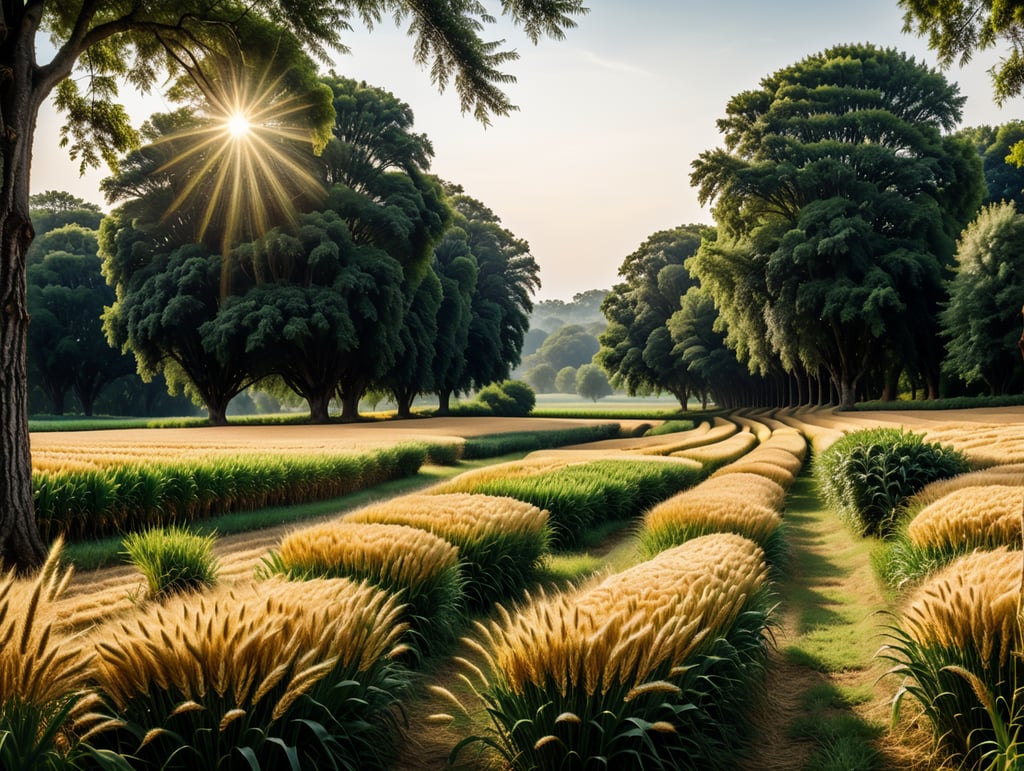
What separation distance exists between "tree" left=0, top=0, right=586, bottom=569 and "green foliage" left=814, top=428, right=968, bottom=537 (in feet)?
25.5

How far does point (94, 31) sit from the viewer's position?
7.25 meters

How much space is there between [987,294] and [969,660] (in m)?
30.2

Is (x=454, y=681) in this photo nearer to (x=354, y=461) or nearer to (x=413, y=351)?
(x=354, y=461)

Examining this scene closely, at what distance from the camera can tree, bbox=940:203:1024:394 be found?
2622cm

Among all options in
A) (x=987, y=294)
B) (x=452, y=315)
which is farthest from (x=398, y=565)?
(x=452, y=315)

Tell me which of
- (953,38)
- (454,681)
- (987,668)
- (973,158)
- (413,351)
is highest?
(973,158)

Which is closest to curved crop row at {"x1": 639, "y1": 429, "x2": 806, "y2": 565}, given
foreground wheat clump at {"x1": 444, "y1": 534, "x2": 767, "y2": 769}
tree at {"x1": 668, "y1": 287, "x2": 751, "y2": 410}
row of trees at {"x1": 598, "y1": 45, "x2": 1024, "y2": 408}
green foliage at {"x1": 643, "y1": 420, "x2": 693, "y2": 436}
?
foreground wheat clump at {"x1": 444, "y1": 534, "x2": 767, "y2": 769}

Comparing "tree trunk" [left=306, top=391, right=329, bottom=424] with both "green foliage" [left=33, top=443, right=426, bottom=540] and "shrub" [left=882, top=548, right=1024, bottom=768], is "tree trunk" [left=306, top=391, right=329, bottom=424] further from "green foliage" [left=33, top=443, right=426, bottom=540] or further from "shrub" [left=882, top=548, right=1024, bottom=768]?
"shrub" [left=882, top=548, right=1024, bottom=768]

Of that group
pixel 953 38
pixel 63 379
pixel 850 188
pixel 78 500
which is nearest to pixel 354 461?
pixel 78 500

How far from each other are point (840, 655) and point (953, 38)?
1321cm

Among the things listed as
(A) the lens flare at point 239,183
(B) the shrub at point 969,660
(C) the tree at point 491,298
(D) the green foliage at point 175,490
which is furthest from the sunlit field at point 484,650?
(C) the tree at point 491,298

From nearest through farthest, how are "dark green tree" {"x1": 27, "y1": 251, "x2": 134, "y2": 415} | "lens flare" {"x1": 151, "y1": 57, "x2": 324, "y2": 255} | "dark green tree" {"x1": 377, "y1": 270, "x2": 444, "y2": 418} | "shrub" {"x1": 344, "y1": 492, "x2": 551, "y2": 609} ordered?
"shrub" {"x1": 344, "y1": 492, "x2": 551, "y2": 609}, "lens flare" {"x1": 151, "y1": 57, "x2": 324, "y2": 255}, "dark green tree" {"x1": 377, "y1": 270, "x2": 444, "y2": 418}, "dark green tree" {"x1": 27, "y1": 251, "x2": 134, "y2": 415}

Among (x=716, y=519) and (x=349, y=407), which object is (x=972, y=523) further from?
(x=349, y=407)

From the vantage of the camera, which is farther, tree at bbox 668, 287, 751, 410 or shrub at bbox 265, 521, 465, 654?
tree at bbox 668, 287, 751, 410
